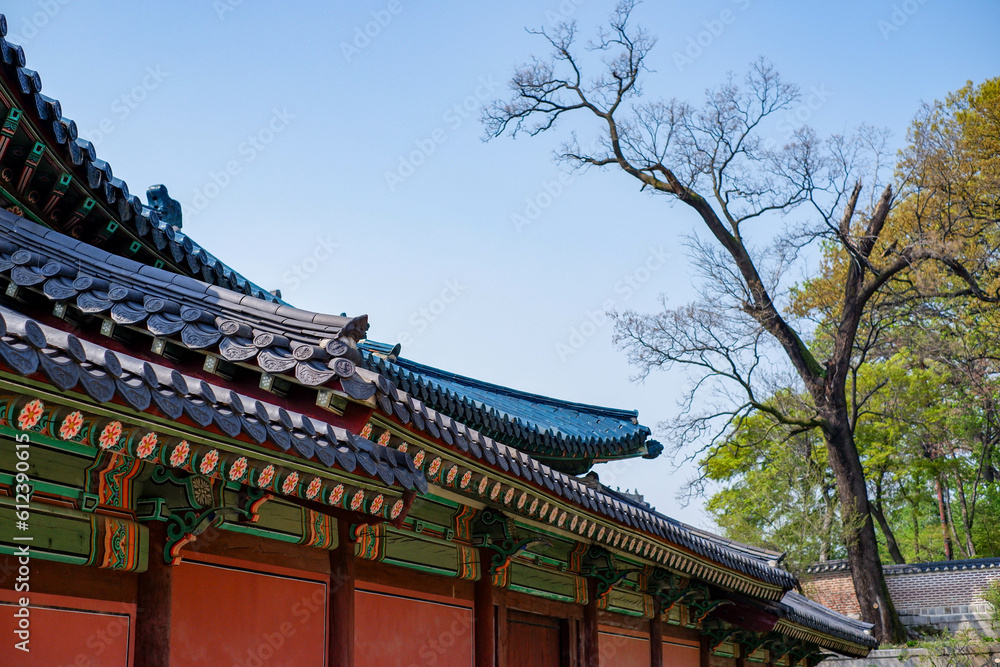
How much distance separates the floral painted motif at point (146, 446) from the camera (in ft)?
11.8

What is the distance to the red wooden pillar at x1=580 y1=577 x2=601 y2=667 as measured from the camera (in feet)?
30.5

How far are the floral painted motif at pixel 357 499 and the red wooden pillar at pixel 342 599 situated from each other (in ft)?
4.33

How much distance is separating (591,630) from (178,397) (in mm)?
6691

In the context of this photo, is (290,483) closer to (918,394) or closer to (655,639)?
(655,639)

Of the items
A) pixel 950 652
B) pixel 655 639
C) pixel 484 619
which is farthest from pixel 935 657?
pixel 484 619

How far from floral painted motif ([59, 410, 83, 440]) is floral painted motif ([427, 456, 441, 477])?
2.59 metres

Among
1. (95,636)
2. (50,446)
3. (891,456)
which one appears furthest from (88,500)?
(891,456)

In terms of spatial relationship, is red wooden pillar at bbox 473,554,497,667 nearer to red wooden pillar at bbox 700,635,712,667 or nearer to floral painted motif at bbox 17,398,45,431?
floral painted motif at bbox 17,398,45,431

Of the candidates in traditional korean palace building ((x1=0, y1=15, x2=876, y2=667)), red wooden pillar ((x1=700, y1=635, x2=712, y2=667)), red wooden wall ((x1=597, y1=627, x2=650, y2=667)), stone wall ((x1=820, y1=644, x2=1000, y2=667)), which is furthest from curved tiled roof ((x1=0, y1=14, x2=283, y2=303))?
stone wall ((x1=820, y1=644, x2=1000, y2=667))

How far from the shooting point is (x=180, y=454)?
375 centimetres

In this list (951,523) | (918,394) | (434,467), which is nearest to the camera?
(434,467)

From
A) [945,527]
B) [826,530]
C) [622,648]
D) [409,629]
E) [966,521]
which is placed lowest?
[622,648]

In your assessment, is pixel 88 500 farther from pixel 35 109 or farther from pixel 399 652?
pixel 399 652

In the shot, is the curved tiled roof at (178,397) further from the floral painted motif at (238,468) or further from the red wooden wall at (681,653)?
the red wooden wall at (681,653)
